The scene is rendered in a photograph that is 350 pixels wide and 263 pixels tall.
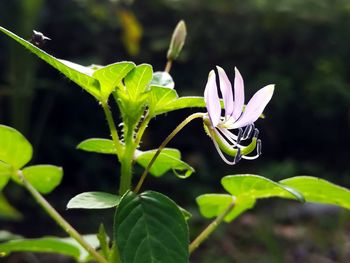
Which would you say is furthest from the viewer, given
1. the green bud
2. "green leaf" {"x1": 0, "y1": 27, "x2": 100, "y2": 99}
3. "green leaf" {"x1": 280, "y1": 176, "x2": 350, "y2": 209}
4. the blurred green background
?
the blurred green background

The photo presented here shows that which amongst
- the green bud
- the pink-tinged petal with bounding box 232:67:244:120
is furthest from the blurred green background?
the pink-tinged petal with bounding box 232:67:244:120

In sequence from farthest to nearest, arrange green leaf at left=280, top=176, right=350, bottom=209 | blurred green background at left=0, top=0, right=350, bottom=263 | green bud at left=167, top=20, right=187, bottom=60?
blurred green background at left=0, top=0, right=350, bottom=263 → green bud at left=167, top=20, right=187, bottom=60 → green leaf at left=280, top=176, right=350, bottom=209

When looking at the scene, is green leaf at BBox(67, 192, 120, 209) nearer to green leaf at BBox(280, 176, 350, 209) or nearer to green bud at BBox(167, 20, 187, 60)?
green leaf at BBox(280, 176, 350, 209)

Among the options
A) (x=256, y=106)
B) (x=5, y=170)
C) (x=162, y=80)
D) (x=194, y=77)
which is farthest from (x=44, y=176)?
(x=194, y=77)

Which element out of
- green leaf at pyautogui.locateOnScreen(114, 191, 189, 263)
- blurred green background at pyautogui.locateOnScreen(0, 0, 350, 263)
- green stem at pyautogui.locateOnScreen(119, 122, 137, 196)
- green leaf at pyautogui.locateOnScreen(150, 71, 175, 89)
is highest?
green leaf at pyautogui.locateOnScreen(150, 71, 175, 89)

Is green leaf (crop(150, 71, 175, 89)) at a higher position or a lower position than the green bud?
lower

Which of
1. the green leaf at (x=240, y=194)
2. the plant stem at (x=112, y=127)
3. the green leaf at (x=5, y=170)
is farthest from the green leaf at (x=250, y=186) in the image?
the green leaf at (x=5, y=170)

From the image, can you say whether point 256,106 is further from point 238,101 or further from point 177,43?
point 177,43
